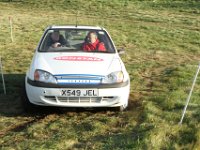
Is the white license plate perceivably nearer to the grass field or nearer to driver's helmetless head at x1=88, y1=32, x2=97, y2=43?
the grass field

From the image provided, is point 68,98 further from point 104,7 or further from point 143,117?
point 104,7

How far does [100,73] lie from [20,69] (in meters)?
4.64

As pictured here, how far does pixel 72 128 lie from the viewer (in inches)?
260

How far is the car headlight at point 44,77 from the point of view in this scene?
6.88m

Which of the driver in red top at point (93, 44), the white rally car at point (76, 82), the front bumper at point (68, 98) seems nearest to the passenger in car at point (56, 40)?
the driver in red top at point (93, 44)

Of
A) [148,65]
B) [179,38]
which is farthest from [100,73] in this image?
[179,38]

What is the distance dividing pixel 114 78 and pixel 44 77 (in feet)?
3.69

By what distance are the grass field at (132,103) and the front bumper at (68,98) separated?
286 mm

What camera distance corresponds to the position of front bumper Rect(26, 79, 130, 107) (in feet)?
22.3

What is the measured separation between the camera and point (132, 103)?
8.22 metres

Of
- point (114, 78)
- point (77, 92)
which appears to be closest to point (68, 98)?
point (77, 92)

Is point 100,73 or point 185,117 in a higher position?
point 100,73

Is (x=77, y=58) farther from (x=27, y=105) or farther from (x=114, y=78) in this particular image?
(x=27, y=105)

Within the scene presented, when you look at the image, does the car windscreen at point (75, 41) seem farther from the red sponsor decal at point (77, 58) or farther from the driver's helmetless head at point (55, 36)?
the red sponsor decal at point (77, 58)
